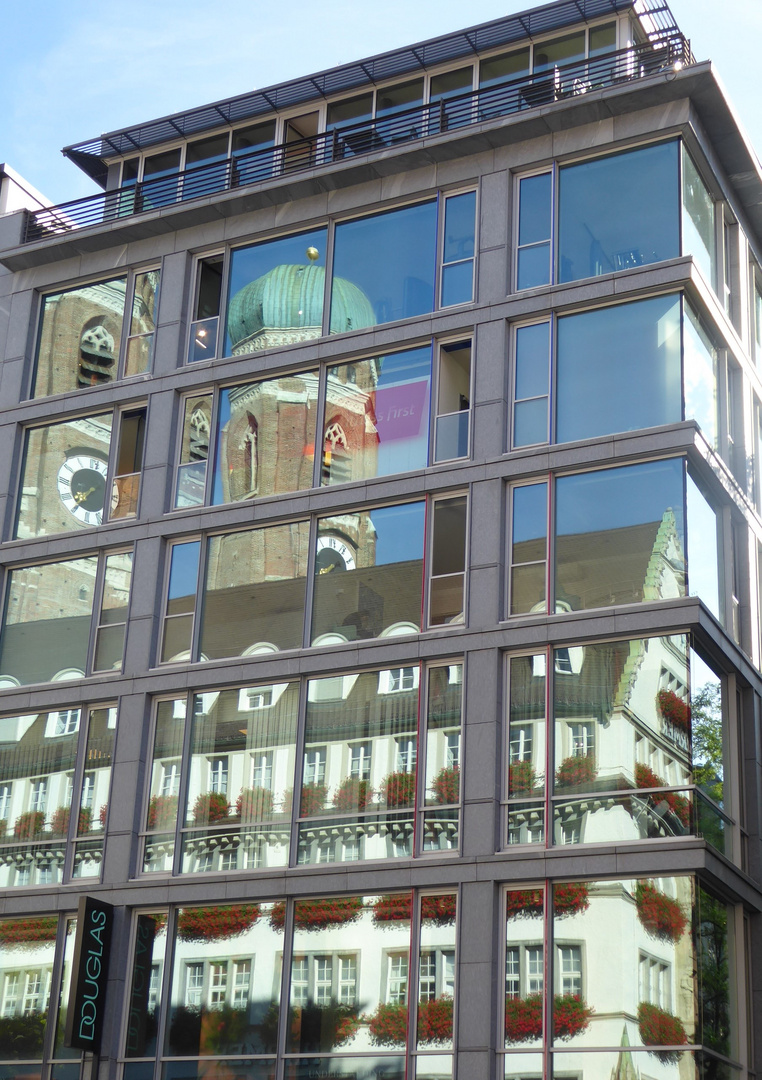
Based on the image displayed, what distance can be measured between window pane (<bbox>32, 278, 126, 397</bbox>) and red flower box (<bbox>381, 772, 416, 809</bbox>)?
12.3 metres

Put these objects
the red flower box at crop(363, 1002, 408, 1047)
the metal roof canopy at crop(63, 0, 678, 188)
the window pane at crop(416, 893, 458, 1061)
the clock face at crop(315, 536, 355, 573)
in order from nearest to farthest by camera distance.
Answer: the window pane at crop(416, 893, 458, 1061), the red flower box at crop(363, 1002, 408, 1047), the clock face at crop(315, 536, 355, 573), the metal roof canopy at crop(63, 0, 678, 188)

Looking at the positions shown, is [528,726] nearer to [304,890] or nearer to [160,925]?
[304,890]

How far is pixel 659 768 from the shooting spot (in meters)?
26.7

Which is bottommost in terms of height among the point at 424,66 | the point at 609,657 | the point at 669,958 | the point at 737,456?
the point at 669,958

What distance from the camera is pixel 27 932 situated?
31.2 m

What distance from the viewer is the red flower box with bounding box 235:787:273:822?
2984 centimetres

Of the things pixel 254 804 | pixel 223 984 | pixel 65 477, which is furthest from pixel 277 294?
pixel 223 984

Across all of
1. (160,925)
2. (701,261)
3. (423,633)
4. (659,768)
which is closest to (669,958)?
(659,768)

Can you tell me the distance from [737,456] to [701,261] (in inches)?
157

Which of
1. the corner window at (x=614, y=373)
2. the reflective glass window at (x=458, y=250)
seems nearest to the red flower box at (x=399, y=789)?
the corner window at (x=614, y=373)

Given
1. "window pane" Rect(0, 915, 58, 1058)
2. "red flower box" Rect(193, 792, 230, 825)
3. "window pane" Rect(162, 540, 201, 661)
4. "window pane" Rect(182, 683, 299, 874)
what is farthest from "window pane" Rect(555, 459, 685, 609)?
"window pane" Rect(0, 915, 58, 1058)

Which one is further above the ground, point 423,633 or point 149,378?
point 149,378

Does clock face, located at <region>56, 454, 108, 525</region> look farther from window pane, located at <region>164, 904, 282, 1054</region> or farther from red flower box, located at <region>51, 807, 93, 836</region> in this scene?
window pane, located at <region>164, 904, 282, 1054</region>

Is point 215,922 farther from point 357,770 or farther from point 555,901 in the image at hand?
point 555,901
